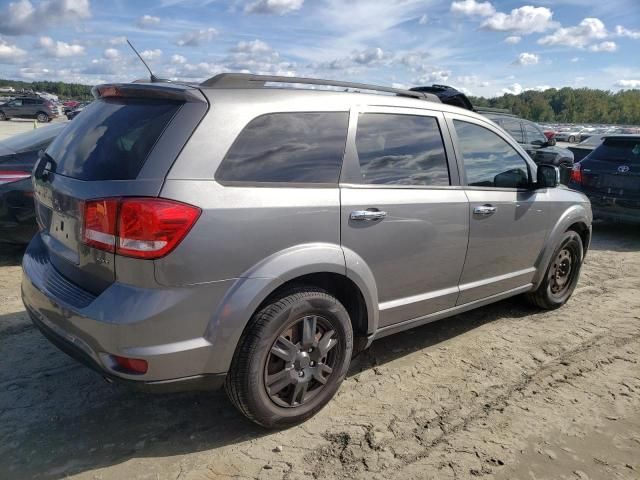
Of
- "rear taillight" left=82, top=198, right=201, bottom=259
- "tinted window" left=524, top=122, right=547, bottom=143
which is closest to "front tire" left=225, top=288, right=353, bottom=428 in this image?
"rear taillight" left=82, top=198, right=201, bottom=259

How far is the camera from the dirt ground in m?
2.65

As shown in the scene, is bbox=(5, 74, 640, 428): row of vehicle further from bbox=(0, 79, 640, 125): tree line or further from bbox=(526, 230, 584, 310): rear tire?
bbox=(0, 79, 640, 125): tree line

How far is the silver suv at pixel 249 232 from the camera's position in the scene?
238 cm

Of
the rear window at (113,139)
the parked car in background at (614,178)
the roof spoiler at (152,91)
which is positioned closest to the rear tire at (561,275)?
the roof spoiler at (152,91)

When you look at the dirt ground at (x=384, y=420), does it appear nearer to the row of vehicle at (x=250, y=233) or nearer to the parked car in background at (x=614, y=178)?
the row of vehicle at (x=250, y=233)

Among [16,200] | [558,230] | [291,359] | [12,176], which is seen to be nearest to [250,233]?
[291,359]

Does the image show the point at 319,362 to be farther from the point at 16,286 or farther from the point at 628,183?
the point at 628,183

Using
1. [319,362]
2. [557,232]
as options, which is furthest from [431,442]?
[557,232]

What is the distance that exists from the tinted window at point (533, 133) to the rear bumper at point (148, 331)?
12.4m

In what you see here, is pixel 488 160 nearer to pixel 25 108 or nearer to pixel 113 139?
pixel 113 139

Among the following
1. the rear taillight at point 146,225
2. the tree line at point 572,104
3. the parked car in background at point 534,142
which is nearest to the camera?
the rear taillight at point 146,225

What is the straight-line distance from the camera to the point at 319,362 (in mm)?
2973

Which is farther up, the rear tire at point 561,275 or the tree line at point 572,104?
the tree line at point 572,104

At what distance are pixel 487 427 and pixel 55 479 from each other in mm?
2245
